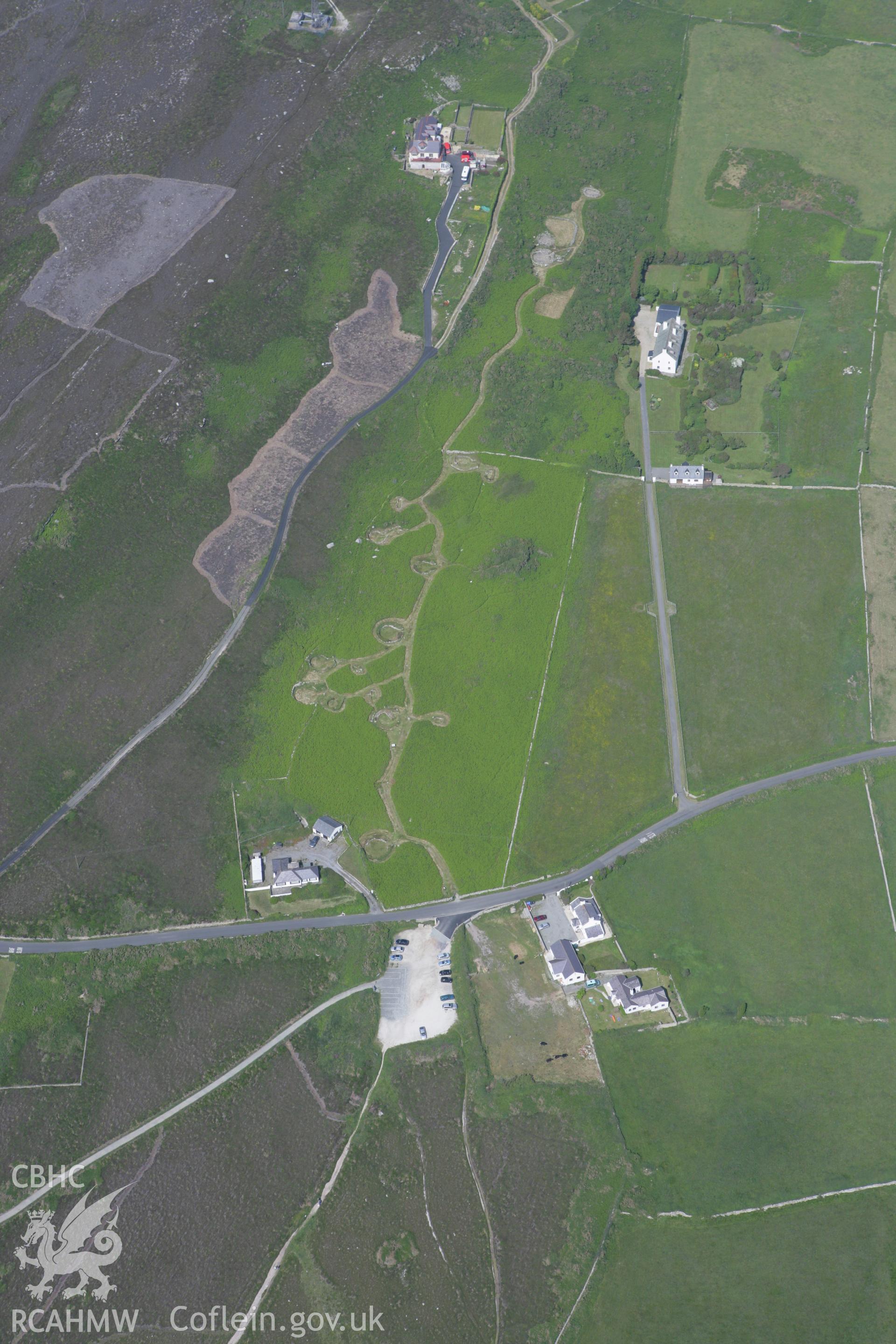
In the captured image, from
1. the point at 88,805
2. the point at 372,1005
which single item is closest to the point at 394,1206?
the point at 372,1005

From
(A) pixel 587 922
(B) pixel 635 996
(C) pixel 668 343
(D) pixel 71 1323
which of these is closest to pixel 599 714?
(A) pixel 587 922

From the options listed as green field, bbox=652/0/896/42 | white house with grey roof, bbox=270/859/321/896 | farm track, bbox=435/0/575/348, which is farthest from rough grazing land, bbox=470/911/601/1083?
green field, bbox=652/0/896/42

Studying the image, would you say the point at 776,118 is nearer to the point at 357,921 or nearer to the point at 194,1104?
the point at 357,921

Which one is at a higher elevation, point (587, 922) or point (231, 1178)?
point (587, 922)

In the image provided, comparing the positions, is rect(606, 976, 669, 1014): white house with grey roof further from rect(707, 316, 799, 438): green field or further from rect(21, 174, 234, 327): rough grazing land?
rect(21, 174, 234, 327): rough grazing land

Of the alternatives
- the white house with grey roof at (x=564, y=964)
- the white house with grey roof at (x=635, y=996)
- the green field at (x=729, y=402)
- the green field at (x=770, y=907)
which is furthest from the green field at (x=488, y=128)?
the white house with grey roof at (x=635, y=996)

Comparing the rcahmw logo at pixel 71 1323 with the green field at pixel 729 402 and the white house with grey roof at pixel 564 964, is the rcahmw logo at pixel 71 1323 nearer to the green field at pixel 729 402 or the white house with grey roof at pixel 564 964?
the white house with grey roof at pixel 564 964
